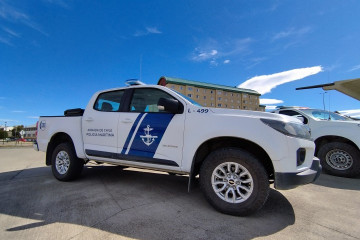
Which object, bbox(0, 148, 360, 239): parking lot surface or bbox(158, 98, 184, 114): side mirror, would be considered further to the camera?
bbox(158, 98, 184, 114): side mirror

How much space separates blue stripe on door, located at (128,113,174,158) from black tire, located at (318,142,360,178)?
422 cm

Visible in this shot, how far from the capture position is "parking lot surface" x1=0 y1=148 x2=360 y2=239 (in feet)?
6.55

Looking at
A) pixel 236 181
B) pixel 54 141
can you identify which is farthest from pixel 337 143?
pixel 54 141

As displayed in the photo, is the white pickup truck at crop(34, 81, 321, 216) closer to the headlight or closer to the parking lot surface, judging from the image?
the headlight

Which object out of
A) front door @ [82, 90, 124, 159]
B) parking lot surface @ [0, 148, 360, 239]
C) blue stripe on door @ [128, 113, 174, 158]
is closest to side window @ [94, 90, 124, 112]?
front door @ [82, 90, 124, 159]

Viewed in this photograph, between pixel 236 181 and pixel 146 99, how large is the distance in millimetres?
2007

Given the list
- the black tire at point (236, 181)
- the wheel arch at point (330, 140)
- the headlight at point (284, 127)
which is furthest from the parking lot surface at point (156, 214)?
the wheel arch at point (330, 140)

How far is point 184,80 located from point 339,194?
50.9 metres

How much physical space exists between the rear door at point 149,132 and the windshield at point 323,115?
4477 millimetres

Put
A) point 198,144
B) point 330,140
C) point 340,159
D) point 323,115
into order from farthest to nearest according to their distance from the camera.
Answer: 1. point 323,115
2. point 330,140
3. point 340,159
4. point 198,144

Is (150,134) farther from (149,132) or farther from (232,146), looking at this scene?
(232,146)

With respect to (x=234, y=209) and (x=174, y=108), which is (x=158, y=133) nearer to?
(x=174, y=108)

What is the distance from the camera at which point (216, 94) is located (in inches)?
2237

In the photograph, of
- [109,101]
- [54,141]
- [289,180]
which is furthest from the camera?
[54,141]
